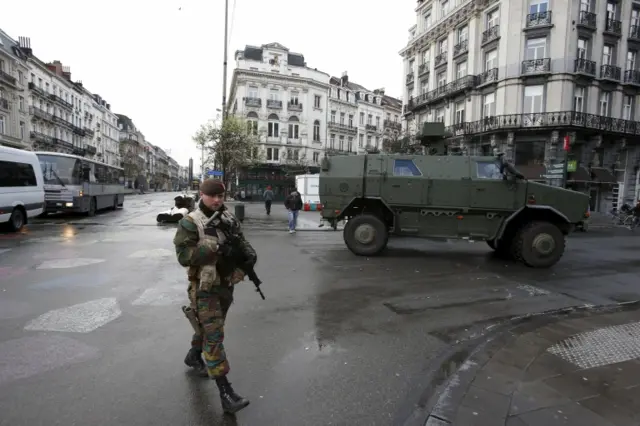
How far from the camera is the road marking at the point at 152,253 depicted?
8555 millimetres

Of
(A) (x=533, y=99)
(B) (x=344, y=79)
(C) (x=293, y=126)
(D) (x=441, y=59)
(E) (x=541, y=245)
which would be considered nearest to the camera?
(E) (x=541, y=245)

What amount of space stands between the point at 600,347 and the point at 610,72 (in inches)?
1206

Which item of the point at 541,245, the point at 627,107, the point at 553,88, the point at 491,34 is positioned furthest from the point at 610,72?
the point at 541,245

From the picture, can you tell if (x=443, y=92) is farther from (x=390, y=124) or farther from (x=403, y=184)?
(x=403, y=184)

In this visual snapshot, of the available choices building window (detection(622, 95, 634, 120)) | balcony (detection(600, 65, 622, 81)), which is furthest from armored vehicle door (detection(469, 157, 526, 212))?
→ building window (detection(622, 95, 634, 120))

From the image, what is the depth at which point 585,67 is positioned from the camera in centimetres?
2542

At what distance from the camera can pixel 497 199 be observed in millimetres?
8586

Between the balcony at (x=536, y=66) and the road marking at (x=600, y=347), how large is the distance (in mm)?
25538

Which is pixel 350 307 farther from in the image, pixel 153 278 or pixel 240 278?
pixel 153 278

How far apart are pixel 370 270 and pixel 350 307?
248cm

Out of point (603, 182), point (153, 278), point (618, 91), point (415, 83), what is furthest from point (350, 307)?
point (415, 83)

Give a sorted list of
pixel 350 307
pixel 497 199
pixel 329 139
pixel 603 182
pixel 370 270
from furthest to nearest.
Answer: pixel 329 139, pixel 603 182, pixel 497 199, pixel 370 270, pixel 350 307

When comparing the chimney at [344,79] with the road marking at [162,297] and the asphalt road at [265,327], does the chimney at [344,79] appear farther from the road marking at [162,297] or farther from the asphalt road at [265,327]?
the road marking at [162,297]

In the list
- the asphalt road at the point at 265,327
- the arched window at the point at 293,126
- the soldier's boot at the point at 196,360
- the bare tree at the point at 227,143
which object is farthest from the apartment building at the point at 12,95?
the soldier's boot at the point at 196,360
